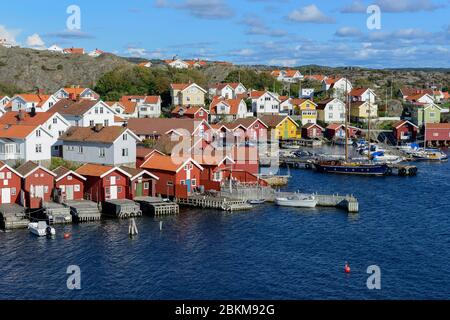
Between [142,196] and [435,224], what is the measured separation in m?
20.5

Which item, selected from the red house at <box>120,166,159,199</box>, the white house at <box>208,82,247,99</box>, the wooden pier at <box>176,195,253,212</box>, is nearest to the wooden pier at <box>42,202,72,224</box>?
the red house at <box>120,166,159,199</box>

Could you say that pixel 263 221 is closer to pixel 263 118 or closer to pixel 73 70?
pixel 263 118

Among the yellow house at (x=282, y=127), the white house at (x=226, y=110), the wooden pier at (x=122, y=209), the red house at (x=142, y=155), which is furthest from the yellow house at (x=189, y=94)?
the wooden pier at (x=122, y=209)

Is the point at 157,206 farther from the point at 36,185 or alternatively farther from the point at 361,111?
the point at 361,111

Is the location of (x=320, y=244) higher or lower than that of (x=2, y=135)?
lower

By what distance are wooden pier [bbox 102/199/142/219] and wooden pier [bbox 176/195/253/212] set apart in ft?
15.5

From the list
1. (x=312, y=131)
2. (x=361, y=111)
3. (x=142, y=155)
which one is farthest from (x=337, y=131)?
(x=142, y=155)

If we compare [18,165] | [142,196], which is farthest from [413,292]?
[18,165]

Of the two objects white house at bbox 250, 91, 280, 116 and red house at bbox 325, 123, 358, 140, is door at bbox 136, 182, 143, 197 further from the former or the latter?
white house at bbox 250, 91, 280, 116

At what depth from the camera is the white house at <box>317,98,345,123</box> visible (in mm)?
100250

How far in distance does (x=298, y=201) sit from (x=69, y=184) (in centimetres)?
1644

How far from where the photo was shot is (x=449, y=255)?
34188 millimetres
